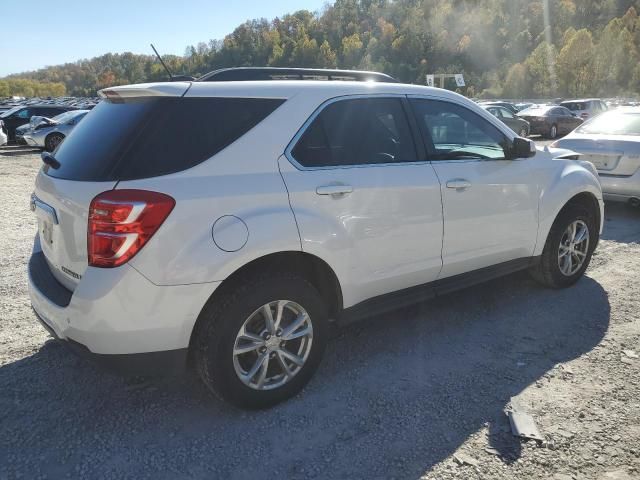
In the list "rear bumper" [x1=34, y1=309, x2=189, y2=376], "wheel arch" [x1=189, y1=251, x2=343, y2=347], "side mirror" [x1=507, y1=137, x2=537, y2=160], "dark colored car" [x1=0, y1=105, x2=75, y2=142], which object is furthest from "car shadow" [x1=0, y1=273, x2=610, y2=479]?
"dark colored car" [x1=0, y1=105, x2=75, y2=142]

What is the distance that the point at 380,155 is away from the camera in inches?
131

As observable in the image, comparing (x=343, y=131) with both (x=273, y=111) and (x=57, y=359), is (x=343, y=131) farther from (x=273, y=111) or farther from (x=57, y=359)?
(x=57, y=359)

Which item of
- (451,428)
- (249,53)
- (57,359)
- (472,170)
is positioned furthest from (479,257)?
(249,53)

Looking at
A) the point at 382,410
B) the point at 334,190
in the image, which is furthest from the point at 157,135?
the point at 382,410

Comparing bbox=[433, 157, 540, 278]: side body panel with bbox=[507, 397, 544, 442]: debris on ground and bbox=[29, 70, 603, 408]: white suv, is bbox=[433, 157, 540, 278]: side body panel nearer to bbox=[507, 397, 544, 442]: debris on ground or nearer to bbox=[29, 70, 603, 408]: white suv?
bbox=[29, 70, 603, 408]: white suv

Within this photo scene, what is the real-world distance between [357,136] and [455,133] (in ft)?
3.18

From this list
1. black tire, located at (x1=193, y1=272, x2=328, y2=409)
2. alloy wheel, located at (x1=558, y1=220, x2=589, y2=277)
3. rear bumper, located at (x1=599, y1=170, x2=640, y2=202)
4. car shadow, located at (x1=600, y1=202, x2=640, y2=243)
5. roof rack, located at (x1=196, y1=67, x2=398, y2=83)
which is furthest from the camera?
rear bumper, located at (x1=599, y1=170, x2=640, y2=202)

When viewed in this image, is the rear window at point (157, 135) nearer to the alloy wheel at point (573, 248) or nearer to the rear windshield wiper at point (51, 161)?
the rear windshield wiper at point (51, 161)

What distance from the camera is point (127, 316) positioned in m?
2.46

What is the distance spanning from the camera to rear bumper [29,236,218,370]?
2.44 m

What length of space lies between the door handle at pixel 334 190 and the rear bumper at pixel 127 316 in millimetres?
787

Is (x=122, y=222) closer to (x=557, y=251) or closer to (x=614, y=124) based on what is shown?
(x=557, y=251)

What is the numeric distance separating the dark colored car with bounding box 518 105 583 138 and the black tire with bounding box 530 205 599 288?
20064mm

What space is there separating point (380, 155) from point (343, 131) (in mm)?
293
